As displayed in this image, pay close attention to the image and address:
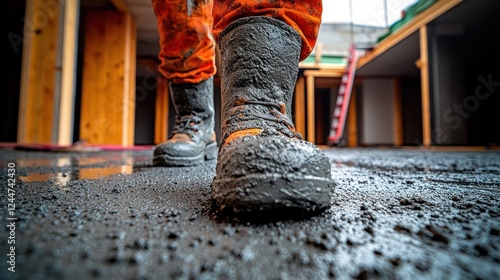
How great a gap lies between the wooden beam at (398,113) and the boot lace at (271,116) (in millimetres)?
5700

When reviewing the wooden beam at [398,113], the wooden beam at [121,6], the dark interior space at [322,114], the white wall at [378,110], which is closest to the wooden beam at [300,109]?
the white wall at [378,110]

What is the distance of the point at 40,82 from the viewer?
268cm

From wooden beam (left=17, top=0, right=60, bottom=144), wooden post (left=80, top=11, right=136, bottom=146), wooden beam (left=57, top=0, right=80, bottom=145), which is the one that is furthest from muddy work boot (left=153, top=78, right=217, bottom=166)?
wooden post (left=80, top=11, right=136, bottom=146)

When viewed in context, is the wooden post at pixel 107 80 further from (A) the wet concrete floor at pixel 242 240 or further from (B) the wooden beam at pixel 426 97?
(B) the wooden beam at pixel 426 97

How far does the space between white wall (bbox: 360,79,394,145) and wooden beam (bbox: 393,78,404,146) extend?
3.7 inches

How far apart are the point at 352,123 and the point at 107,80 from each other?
4645mm

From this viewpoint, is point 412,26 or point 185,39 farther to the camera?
point 412,26

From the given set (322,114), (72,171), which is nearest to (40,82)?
(72,171)

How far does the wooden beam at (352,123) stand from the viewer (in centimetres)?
594

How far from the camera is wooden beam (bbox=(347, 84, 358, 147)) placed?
594 centimetres

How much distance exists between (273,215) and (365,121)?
6007 millimetres

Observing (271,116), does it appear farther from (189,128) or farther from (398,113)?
(398,113)

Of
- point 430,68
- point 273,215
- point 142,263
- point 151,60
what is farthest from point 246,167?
point 151,60

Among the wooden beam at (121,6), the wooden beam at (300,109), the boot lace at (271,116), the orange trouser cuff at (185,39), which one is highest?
the wooden beam at (121,6)
